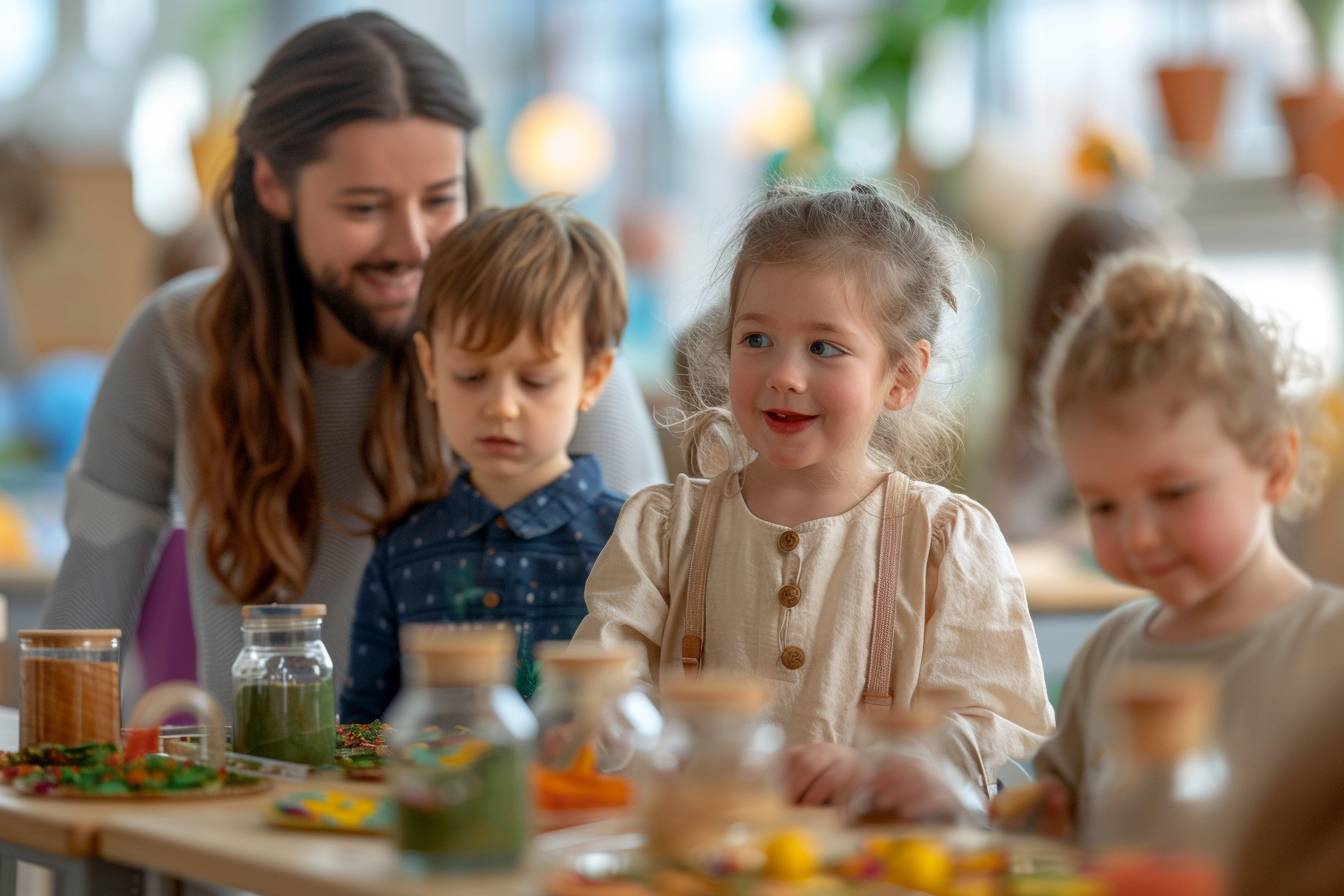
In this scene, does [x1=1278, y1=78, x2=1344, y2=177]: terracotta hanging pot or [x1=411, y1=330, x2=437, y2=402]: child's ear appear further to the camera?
[x1=1278, y1=78, x2=1344, y2=177]: terracotta hanging pot

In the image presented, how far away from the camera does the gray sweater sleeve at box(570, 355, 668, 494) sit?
93.7 inches

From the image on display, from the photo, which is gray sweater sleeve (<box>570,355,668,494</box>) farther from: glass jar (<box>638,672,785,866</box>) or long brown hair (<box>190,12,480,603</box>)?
glass jar (<box>638,672,785,866</box>)

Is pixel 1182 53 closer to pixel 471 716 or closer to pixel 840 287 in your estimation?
pixel 840 287

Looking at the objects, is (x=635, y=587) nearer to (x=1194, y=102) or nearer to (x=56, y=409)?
(x=1194, y=102)

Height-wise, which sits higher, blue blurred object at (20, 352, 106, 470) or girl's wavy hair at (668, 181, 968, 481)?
blue blurred object at (20, 352, 106, 470)

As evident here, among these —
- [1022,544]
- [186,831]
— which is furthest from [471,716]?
[1022,544]

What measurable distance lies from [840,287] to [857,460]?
0.18 metres

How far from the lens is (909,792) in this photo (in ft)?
3.78

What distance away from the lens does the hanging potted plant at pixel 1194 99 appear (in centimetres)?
562

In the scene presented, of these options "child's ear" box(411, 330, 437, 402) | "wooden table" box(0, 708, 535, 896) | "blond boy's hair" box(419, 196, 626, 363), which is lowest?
"wooden table" box(0, 708, 535, 896)

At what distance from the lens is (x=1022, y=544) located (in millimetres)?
4438

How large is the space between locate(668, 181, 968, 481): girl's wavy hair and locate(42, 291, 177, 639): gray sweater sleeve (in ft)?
3.29

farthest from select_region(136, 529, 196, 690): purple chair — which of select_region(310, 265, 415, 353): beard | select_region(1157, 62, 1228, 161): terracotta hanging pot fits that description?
select_region(1157, 62, 1228, 161): terracotta hanging pot

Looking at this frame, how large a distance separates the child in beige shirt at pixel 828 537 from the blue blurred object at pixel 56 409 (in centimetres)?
780
